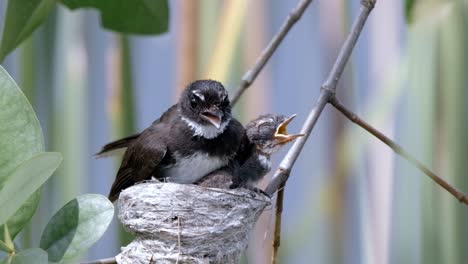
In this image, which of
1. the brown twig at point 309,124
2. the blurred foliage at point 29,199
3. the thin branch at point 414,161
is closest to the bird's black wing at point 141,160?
the brown twig at point 309,124

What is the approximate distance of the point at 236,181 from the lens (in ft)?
6.29

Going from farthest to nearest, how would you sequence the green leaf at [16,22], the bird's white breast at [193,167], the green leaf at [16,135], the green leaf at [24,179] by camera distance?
the bird's white breast at [193,167]
the green leaf at [16,22]
the green leaf at [16,135]
the green leaf at [24,179]

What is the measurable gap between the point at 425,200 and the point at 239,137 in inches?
22.3

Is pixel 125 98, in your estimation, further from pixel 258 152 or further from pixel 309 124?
pixel 309 124

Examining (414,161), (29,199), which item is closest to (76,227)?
(29,199)

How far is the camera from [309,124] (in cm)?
156

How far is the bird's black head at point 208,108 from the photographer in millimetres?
1889

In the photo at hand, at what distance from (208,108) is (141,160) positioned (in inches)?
8.1

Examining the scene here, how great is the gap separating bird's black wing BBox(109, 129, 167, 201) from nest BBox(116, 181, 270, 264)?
8 cm

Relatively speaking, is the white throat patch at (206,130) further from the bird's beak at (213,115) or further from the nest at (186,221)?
the nest at (186,221)

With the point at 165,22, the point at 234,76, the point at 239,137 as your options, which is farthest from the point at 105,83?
the point at 165,22

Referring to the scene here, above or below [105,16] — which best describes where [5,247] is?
below

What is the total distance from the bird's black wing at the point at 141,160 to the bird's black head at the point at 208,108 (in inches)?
3.8

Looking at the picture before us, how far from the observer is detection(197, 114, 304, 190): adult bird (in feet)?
6.30
